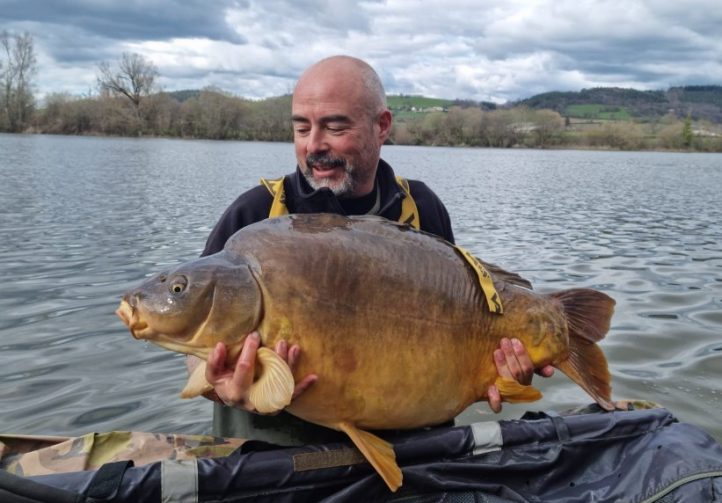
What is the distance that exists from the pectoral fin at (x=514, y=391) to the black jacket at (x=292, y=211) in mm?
639

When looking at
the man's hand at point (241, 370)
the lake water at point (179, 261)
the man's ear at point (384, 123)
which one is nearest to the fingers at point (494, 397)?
the man's hand at point (241, 370)

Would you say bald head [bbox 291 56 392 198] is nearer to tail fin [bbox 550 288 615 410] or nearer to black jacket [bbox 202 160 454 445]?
black jacket [bbox 202 160 454 445]

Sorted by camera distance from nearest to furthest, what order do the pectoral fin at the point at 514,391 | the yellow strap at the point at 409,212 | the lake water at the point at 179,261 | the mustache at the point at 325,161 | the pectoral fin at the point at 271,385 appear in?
1. the pectoral fin at the point at 271,385
2. the pectoral fin at the point at 514,391
3. the mustache at the point at 325,161
4. the yellow strap at the point at 409,212
5. the lake water at the point at 179,261

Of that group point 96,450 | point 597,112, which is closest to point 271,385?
point 96,450

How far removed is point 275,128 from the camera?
6372cm

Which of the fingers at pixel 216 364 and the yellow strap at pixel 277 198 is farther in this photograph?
the yellow strap at pixel 277 198

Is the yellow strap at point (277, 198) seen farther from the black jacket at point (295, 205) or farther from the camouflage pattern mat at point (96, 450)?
the camouflage pattern mat at point (96, 450)

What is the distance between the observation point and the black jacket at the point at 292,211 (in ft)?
8.68

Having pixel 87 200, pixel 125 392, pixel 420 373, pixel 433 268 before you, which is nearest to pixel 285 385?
pixel 420 373

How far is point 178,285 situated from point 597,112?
371 feet

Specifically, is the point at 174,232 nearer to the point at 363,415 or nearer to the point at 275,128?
the point at 363,415

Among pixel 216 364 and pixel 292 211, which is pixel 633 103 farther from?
pixel 216 364

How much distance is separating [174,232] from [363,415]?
9324 millimetres

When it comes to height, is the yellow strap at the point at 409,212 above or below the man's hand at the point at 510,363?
above
